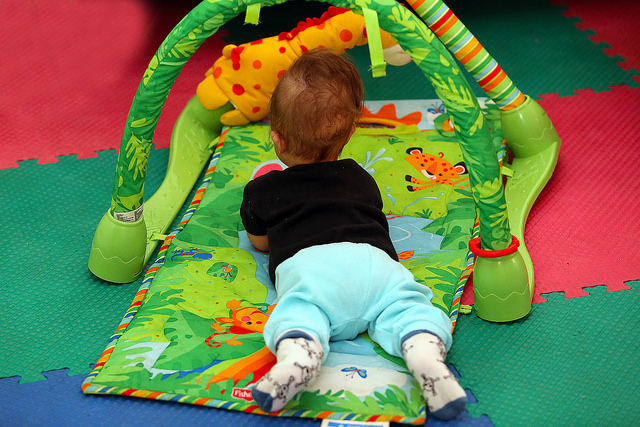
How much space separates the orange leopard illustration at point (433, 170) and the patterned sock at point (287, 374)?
1.99ft

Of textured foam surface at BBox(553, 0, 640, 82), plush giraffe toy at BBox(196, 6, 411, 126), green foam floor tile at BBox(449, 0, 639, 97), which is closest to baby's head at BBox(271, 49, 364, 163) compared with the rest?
plush giraffe toy at BBox(196, 6, 411, 126)

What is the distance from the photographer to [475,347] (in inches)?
46.2

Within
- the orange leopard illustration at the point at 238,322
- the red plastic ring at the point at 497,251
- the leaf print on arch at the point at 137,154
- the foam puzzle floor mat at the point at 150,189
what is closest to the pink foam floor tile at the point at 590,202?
the foam puzzle floor mat at the point at 150,189

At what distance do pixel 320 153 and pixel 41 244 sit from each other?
65cm

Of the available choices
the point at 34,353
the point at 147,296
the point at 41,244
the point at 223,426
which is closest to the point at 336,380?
the point at 223,426

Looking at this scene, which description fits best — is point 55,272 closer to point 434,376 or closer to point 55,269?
point 55,269

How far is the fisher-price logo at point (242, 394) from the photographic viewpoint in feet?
3.36

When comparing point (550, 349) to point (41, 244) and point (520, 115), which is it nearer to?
point (520, 115)

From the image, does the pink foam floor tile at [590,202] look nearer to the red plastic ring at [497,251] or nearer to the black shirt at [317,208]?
the red plastic ring at [497,251]

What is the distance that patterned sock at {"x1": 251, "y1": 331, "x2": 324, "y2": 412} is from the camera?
0.94 m

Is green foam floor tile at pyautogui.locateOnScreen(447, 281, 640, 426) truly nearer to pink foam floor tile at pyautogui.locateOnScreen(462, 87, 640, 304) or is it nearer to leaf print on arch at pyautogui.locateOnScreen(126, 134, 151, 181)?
pink foam floor tile at pyautogui.locateOnScreen(462, 87, 640, 304)

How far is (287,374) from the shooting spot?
939 millimetres

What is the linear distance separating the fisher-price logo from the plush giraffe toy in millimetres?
776

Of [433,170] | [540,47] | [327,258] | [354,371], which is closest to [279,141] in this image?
[327,258]
